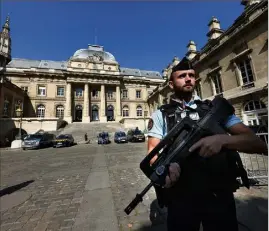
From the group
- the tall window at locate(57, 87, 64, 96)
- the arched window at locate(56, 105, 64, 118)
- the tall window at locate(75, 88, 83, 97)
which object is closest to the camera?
the arched window at locate(56, 105, 64, 118)

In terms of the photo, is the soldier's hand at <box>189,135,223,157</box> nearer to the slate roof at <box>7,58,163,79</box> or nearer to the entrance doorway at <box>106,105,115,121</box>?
the entrance doorway at <box>106,105,115,121</box>

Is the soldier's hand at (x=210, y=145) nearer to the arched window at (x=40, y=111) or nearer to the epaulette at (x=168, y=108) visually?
the epaulette at (x=168, y=108)

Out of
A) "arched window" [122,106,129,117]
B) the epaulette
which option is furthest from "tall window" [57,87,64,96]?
the epaulette

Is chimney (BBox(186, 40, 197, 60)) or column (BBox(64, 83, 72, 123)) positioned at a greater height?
chimney (BBox(186, 40, 197, 60))

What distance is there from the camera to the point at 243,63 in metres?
13.4

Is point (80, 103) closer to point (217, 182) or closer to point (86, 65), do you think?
point (86, 65)

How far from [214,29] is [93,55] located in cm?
3392

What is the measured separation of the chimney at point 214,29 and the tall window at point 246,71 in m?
5.82

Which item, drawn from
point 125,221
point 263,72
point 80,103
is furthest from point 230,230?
point 80,103

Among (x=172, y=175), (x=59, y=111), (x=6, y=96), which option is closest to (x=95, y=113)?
(x=59, y=111)

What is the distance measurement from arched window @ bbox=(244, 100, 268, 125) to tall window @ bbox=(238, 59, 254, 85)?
188 cm

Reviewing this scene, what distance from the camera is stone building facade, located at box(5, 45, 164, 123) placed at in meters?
36.5

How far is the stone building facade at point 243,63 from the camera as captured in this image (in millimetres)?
11734

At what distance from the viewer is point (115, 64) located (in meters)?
44.7
